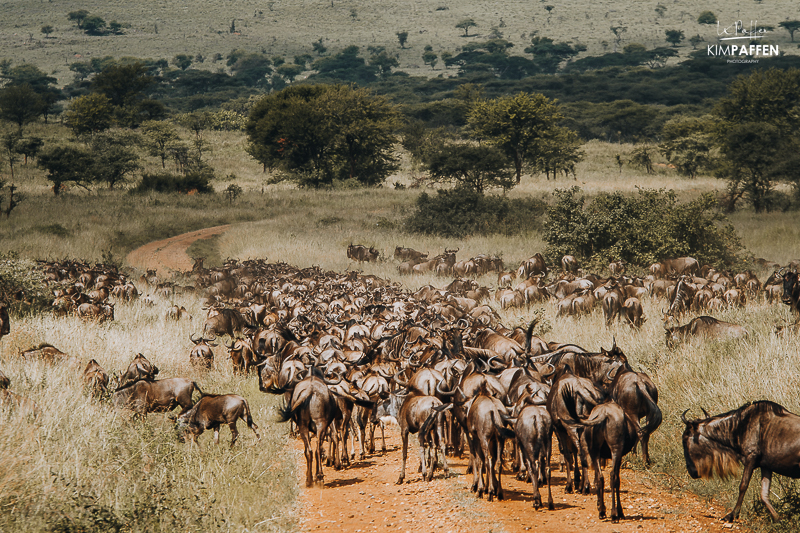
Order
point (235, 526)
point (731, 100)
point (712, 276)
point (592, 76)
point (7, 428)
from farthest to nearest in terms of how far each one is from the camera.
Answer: point (592, 76) < point (731, 100) < point (712, 276) < point (7, 428) < point (235, 526)

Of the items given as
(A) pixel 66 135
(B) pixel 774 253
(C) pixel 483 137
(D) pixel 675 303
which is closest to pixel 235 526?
(D) pixel 675 303

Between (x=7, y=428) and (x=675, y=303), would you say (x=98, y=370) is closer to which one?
(x=7, y=428)

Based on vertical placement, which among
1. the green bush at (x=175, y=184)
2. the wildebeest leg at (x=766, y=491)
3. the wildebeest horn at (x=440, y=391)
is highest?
the wildebeest horn at (x=440, y=391)

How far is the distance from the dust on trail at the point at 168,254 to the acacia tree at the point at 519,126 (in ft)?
88.3

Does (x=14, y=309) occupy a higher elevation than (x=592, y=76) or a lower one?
lower

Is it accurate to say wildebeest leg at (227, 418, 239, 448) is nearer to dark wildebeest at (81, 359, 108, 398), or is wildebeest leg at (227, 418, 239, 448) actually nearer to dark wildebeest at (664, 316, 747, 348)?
dark wildebeest at (81, 359, 108, 398)

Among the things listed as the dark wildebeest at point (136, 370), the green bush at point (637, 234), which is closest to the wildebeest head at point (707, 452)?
the dark wildebeest at point (136, 370)

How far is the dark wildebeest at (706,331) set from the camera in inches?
445

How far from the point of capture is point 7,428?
6.96 m

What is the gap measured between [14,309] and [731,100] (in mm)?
56586

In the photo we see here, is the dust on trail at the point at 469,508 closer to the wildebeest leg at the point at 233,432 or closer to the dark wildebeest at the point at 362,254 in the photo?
the wildebeest leg at the point at 233,432

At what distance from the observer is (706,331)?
11.5m

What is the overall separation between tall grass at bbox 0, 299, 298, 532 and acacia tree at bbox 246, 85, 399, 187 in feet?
170

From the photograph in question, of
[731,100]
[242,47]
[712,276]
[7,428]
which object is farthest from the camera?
[242,47]
